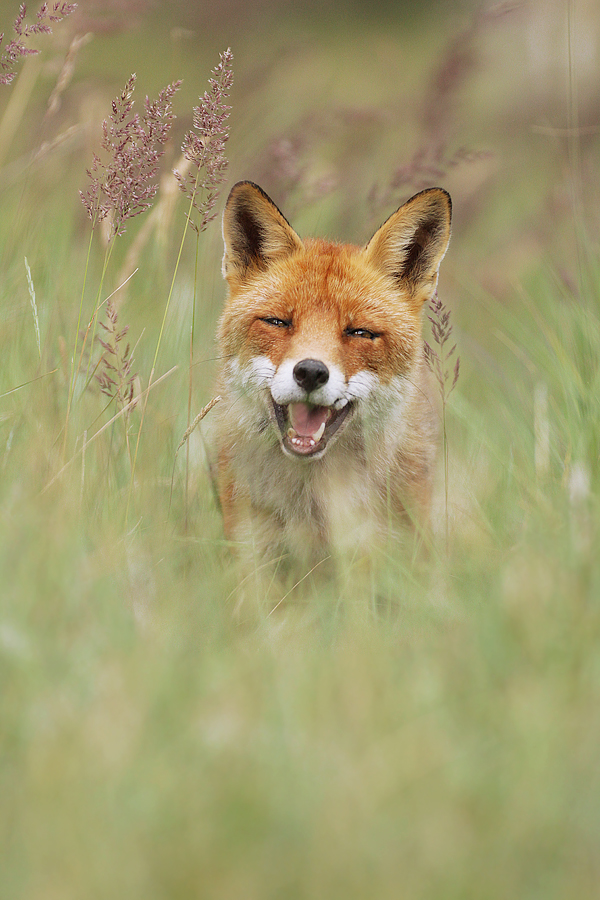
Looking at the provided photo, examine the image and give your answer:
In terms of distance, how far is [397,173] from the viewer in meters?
3.86

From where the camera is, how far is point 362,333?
10.4 ft

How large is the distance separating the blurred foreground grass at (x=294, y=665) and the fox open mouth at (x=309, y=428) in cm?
52

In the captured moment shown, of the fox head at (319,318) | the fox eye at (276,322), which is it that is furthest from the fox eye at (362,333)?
the fox eye at (276,322)

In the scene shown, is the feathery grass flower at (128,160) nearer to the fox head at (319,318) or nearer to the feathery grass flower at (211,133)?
the feathery grass flower at (211,133)

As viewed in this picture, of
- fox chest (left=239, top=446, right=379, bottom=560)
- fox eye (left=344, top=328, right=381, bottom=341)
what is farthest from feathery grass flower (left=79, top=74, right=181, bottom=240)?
fox chest (left=239, top=446, right=379, bottom=560)

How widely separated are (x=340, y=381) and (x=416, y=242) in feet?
3.10

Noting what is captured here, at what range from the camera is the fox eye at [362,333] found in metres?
3.13

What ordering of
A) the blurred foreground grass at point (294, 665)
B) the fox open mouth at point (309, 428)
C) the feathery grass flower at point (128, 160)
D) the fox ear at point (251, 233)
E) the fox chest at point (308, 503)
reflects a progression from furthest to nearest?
1. the fox ear at point (251, 233)
2. the fox chest at point (308, 503)
3. the fox open mouth at point (309, 428)
4. the feathery grass flower at point (128, 160)
5. the blurred foreground grass at point (294, 665)

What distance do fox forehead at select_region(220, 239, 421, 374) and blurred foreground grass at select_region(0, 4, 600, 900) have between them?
564mm

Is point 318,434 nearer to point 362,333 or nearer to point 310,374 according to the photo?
point 310,374

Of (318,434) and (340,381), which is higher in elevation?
(340,381)

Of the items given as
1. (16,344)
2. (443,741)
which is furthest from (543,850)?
(16,344)

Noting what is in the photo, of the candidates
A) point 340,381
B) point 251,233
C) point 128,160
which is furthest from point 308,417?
point 128,160

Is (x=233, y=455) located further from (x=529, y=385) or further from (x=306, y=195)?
(x=306, y=195)
